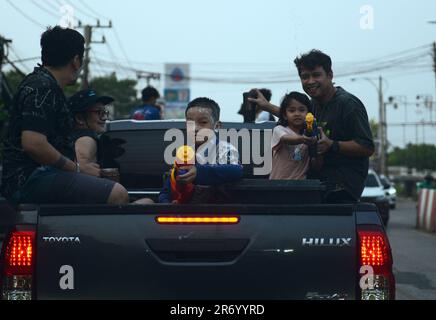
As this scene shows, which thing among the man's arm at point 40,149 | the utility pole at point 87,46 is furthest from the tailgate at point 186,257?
the utility pole at point 87,46

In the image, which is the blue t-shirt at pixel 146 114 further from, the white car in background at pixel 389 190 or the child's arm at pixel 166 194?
the white car in background at pixel 389 190

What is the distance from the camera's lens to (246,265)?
Result: 3934mm

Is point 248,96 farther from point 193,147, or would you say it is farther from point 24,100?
point 24,100

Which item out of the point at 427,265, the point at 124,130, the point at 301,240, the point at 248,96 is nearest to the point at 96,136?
the point at 124,130

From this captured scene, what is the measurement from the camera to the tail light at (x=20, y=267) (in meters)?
3.93

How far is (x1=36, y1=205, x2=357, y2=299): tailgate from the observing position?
3920mm

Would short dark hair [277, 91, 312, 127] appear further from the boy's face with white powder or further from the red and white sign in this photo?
the red and white sign

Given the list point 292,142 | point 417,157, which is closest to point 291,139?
point 292,142

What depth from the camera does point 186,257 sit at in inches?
156

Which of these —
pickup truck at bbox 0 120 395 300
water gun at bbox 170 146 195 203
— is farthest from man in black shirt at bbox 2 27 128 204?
pickup truck at bbox 0 120 395 300

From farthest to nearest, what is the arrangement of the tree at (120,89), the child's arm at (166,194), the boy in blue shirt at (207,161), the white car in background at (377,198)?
the tree at (120,89)
the white car in background at (377,198)
the child's arm at (166,194)
the boy in blue shirt at (207,161)

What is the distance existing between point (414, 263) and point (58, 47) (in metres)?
10.1

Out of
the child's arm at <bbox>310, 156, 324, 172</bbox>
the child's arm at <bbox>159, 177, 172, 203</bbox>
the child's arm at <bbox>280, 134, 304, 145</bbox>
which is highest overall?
the child's arm at <bbox>280, 134, 304, 145</bbox>

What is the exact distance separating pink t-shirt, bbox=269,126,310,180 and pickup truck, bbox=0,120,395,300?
1.57 metres
